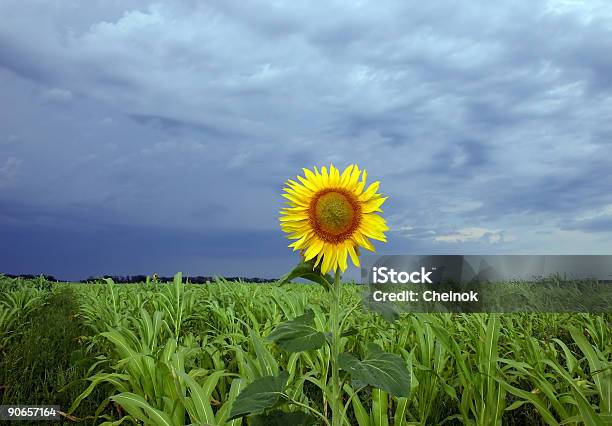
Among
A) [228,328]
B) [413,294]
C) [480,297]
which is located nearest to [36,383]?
[228,328]

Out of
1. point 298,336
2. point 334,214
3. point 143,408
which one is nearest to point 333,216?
point 334,214

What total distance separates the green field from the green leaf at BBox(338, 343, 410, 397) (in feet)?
0.36

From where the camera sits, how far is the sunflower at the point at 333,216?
162 cm

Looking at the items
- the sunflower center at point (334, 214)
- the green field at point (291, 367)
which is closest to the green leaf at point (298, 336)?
the green field at point (291, 367)

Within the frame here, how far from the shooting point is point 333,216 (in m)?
1.61

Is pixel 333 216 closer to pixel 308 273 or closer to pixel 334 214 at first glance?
pixel 334 214

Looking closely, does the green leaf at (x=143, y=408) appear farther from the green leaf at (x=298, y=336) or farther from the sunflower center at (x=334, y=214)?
the sunflower center at (x=334, y=214)

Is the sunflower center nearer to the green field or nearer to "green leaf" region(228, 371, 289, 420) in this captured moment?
the green field

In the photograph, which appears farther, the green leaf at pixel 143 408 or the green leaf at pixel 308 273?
the green leaf at pixel 143 408

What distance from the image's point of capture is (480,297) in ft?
21.7

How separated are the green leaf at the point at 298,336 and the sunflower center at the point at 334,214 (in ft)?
0.94

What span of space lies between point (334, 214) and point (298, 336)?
15.1 inches

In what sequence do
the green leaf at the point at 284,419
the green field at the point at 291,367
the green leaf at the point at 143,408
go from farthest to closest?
the green field at the point at 291,367 → the green leaf at the point at 143,408 → the green leaf at the point at 284,419

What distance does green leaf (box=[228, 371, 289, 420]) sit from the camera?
1.56 m
